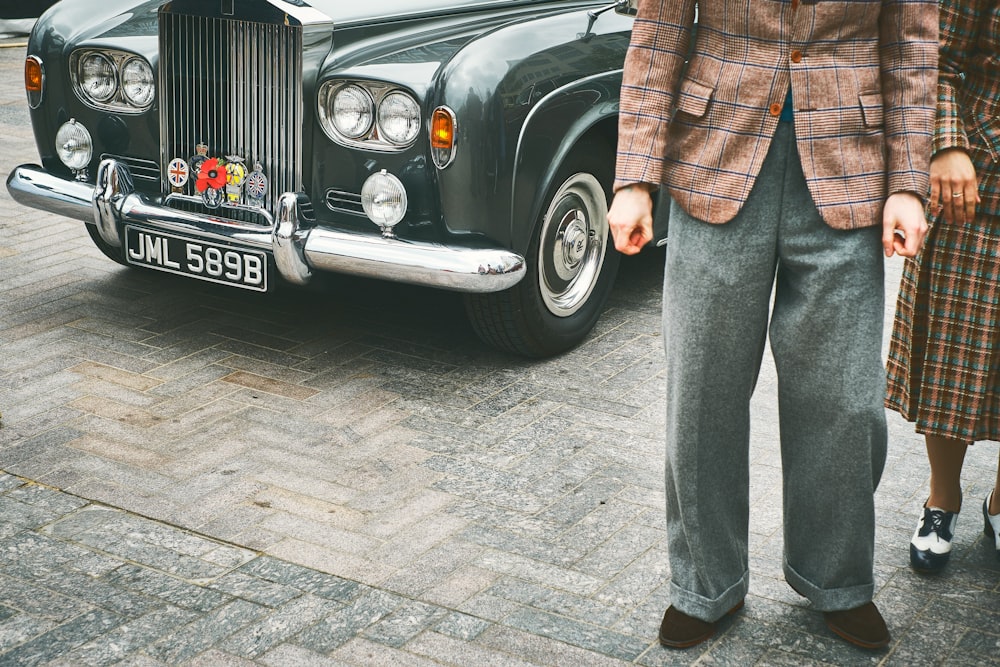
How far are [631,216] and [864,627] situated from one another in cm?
108

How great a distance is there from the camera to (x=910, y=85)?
2.44 m

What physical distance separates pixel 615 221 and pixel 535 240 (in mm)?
1907

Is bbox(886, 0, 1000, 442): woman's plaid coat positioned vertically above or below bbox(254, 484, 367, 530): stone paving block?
above

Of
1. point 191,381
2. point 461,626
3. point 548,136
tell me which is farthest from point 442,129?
point 461,626

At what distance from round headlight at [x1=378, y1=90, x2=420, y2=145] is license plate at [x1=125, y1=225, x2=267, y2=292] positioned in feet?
2.06

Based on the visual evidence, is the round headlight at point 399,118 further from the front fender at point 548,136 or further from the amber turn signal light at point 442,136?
the front fender at point 548,136

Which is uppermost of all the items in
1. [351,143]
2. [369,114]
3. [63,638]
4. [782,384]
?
[369,114]

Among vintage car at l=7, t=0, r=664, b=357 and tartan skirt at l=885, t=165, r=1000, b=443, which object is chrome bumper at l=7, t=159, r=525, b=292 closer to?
vintage car at l=7, t=0, r=664, b=357

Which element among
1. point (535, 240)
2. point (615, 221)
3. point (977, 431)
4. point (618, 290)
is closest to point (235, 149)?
point (535, 240)

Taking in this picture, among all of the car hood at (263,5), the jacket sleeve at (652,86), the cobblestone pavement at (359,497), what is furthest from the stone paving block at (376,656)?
the car hood at (263,5)

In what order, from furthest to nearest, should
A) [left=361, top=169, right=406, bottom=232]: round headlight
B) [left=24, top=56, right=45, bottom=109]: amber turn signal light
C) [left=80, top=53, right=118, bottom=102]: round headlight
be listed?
[left=24, top=56, right=45, bottom=109]: amber turn signal light, [left=80, top=53, right=118, bottom=102]: round headlight, [left=361, top=169, right=406, bottom=232]: round headlight

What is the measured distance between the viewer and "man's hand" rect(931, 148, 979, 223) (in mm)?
2727

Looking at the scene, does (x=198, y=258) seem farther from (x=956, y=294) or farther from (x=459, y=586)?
(x=956, y=294)

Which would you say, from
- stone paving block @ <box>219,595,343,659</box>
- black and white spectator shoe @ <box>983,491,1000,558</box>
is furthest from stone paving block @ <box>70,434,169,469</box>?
black and white spectator shoe @ <box>983,491,1000,558</box>
